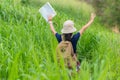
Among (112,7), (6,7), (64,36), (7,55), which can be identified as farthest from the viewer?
(112,7)

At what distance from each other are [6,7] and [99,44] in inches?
84.6

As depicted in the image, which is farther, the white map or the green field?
the white map

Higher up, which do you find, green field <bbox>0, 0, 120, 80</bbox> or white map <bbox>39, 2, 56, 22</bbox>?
white map <bbox>39, 2, 56, 22</bbox>

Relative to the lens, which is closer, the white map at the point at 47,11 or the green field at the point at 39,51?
the green field at the point at 39,51

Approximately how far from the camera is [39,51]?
5090 mm

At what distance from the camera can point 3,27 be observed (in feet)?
20.0

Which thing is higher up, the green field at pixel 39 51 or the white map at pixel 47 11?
the white map at pixel 47 11

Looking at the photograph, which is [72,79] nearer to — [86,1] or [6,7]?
[6,7]

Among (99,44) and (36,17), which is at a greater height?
(36,17)

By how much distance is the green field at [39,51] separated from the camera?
340cm

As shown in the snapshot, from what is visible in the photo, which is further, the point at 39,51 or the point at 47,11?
the point at 47,11

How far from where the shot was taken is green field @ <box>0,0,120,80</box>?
134 inches

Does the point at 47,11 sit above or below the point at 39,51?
Answer: above

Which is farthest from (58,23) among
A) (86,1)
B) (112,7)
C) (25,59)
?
(86,1)
